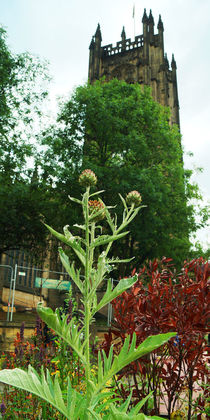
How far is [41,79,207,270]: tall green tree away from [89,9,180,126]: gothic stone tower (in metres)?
18.4

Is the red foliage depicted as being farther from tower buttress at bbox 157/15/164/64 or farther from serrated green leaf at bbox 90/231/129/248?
tower buttress at bbox 157/15/164/64

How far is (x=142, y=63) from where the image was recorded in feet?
130

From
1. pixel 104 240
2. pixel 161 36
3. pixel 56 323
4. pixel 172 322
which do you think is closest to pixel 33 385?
pixel 56 323

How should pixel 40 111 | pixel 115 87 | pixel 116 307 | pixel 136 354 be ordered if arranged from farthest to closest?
1. pixel 115 87
2. pixel 40 111
3. pixel 116 307
4. pixel 136 354

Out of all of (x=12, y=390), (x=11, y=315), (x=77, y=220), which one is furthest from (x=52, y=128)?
(x=12, y=390)

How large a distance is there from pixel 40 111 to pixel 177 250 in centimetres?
1064

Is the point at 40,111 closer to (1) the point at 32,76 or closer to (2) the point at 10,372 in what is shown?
(1) the point at 32,76

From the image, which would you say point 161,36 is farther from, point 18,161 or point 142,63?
point 18,161

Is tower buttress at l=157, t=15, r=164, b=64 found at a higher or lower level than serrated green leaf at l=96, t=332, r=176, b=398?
higher

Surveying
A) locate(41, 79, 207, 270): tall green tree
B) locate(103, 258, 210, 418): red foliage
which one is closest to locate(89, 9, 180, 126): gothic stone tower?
locate(41, 79, 207, 270): tall green tree

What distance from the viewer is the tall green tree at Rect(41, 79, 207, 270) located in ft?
57.5

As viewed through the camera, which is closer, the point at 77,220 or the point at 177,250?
the point at 77,220

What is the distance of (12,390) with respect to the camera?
12.9 feet

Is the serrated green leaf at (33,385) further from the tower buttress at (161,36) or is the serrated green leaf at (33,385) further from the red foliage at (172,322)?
the tower buttress at (161,36)
